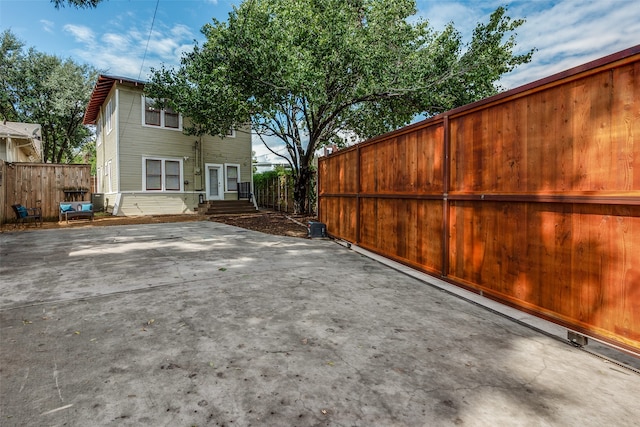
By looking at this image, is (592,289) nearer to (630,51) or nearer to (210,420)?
(630,51)

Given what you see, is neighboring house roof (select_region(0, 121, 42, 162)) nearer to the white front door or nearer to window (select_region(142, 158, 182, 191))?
window (select_region(142, 158, 182, 191))

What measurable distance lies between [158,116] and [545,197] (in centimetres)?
1638

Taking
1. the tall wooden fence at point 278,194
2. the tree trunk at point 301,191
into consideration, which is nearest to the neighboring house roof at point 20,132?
the tall wooden fence at point 278,194

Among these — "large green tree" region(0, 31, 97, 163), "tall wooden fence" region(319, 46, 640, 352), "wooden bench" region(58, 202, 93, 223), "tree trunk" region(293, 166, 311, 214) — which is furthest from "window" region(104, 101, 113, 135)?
"tall wooden fence" region(319, 46, 640, 352)

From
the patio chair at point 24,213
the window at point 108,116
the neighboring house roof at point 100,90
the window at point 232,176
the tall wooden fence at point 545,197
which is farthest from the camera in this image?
the window at point 232,176

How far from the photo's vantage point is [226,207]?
15.7 m

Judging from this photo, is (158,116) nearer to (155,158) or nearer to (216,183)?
(155,158)

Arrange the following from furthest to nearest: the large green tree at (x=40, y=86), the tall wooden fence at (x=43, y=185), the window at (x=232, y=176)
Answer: the large green tree at (x=40, y=86), the window at (x=232, y=176), the tall wooden fence at (x=43, y=185)

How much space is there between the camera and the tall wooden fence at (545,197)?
6.95ft

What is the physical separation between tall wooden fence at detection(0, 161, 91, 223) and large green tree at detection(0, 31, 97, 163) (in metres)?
11.8

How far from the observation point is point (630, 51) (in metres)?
2.04

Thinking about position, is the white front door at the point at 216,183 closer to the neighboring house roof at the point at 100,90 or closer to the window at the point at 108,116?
the neighboring house roof at the point at 100,90

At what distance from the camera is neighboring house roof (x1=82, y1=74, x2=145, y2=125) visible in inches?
549

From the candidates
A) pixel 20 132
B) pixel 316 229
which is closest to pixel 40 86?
pixel 20 132
